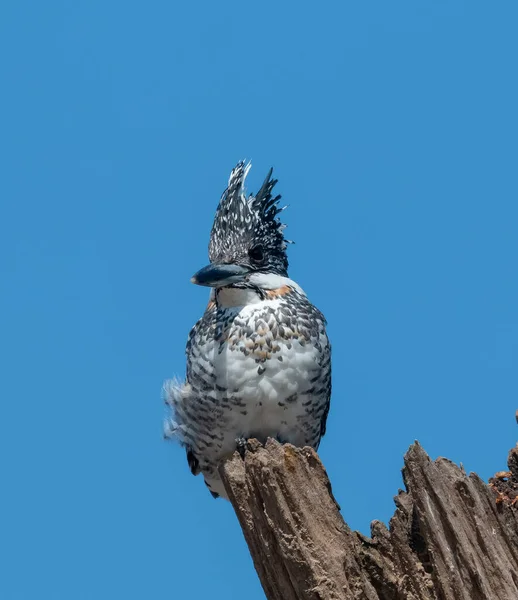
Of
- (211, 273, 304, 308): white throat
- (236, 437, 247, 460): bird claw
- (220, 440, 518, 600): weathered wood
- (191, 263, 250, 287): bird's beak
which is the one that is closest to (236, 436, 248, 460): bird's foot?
(236, 437, 247, 460): bird claw

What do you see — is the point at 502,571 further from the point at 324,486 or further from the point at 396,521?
the point at 324,486

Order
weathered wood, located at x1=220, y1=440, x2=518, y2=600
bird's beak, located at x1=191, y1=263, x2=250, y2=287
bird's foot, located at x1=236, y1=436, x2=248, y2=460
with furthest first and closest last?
bird's foot, located at x1=236, y1=436, x2=248, y2=460 < bird's beak, located at x1=191, y1=263, x2=250, y2=287 < weathered wood, located at x1=220, y1=440, x2=518, y2=600

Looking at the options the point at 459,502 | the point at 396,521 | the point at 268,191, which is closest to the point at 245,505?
the point at 396,521

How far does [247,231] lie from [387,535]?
2.50 metres

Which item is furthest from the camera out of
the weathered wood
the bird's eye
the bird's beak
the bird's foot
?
the bird's eye

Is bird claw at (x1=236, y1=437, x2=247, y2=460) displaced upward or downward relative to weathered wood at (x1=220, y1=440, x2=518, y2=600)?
upward

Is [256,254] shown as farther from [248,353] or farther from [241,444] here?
[241,444]

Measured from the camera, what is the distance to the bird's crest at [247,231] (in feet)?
22.0

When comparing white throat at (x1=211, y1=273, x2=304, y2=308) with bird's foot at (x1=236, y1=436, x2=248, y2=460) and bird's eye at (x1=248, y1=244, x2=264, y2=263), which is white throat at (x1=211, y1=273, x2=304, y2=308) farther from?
bird's foot at (x1=236, y1=436, x2=248, y2=460)

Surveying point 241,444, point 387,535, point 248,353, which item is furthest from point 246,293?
point 387,535

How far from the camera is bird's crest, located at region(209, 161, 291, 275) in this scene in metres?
6.71

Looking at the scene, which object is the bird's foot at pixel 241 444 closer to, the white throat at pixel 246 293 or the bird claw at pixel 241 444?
the bird claw at pixel 241 444

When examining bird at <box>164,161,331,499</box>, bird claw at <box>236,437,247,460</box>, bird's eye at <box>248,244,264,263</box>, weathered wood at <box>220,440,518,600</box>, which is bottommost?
weathered wood at <box>220,440,518,600</box>

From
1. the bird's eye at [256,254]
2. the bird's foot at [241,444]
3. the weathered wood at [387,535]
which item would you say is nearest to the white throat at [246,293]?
the bird's eye at [256,254]
